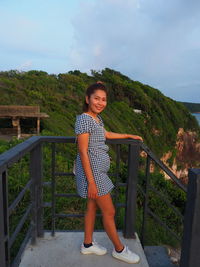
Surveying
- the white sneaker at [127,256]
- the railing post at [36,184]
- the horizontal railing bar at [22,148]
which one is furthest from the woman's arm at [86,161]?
the white sneaker at [127,256]

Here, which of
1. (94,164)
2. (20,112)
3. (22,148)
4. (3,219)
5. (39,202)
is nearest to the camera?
(3,219)

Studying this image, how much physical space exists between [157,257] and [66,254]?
0.90 meters

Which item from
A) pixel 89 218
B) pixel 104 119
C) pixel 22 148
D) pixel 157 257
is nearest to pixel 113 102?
pixel 104 119

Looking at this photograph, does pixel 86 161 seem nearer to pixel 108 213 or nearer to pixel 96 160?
pixel 96 160

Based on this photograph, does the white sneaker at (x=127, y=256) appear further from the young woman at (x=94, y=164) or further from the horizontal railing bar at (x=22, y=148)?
the horizontal railing bar at (x=22, y=148)

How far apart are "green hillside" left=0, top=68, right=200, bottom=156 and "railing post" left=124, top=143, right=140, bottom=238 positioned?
32.9 feet

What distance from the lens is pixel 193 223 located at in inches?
55.1

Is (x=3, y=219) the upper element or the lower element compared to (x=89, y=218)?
upper

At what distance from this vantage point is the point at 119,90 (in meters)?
30.8

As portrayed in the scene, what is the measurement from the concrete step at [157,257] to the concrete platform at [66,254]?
14 cm

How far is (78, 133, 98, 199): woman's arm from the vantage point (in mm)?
1966

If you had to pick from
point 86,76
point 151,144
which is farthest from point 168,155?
point 86,76

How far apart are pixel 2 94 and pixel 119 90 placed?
58.2ft

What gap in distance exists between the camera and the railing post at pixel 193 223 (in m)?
1.37
